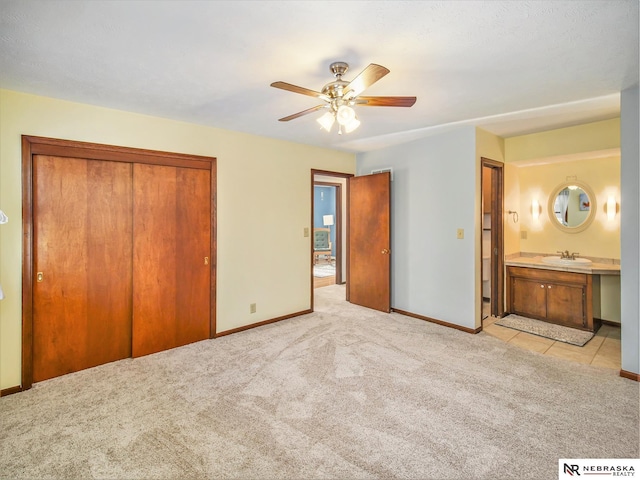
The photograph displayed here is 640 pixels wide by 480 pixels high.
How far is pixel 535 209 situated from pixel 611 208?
2.78 feet

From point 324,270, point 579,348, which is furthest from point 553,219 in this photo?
point 324,270

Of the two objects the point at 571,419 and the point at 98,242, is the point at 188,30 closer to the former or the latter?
the point at 98,242

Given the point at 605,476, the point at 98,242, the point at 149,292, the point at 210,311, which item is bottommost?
the point at 605,476

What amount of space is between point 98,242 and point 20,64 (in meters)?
1.51

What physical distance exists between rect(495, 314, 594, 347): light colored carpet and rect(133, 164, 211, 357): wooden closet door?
3861 millimetres

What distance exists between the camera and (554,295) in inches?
164

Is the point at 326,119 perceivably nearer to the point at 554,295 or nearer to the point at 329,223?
the point at 554,295

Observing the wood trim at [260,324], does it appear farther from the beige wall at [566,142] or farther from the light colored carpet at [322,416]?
the beige wall at [566,142]

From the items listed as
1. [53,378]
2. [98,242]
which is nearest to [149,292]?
[98,242]

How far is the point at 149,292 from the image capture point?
332 centimetres

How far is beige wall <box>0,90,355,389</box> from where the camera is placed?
8.59ft

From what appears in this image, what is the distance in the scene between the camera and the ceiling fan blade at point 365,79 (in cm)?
173

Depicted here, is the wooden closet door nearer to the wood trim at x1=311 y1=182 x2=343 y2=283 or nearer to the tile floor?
the wood trim at x1=311 y1=182 x2=343 y2=283
